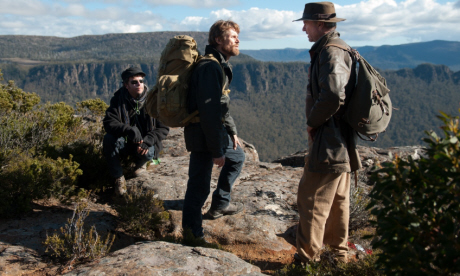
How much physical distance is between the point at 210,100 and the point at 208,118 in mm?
146

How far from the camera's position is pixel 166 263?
2.61 m

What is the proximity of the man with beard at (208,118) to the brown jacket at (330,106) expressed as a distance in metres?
0.73

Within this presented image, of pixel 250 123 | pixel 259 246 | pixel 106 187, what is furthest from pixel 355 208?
pixel 250 123

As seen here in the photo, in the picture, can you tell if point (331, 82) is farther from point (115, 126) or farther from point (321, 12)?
point (115, 126)

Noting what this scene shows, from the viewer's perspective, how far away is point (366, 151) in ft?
22.7

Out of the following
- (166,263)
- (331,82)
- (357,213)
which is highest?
(331,82)

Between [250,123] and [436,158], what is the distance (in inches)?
4969

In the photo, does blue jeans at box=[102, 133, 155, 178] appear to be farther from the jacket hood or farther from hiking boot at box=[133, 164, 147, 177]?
the jacket hood

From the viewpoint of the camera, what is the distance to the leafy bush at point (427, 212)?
1533 millimetres

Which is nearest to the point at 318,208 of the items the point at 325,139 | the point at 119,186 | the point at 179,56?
the point at 325,139

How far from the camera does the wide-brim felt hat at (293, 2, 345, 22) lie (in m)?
2.88

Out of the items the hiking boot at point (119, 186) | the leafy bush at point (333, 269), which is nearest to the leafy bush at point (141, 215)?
the hiking boot at point (119, 186)

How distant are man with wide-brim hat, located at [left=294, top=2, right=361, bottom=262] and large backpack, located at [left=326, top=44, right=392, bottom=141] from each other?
0.06 metres

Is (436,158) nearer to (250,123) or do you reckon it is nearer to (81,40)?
(250,123)
